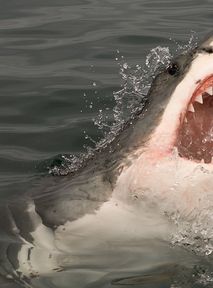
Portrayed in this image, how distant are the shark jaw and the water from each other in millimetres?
420

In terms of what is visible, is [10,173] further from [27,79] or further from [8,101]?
[27,79]

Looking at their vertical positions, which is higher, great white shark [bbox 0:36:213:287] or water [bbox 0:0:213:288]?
water [bbox 0:0:213:288]

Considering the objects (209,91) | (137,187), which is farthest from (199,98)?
(137,187)

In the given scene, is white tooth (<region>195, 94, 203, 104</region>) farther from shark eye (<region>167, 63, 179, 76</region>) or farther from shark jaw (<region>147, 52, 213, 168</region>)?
shark eye (<region>167, 63, 179, 76</region>)

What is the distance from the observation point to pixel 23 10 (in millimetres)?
9141

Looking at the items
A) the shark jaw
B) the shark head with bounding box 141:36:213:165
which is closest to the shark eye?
the shark head with bounding box 141:36:213:165

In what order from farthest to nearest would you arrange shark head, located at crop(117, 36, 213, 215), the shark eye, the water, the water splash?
the water splash < the water < the shark eye < shark head, located at crop(117, 36, 213, 215)

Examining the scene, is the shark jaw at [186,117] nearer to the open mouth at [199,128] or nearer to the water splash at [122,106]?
the open mouth at [199,128]

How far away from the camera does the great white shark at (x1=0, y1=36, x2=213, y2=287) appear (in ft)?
9.07

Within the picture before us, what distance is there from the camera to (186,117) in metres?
2.83

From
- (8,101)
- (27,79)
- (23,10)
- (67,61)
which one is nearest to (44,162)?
(8,101)

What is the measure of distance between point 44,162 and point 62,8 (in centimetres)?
488

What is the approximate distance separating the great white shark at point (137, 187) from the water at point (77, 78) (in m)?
0.11

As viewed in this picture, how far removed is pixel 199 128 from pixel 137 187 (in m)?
0.37
